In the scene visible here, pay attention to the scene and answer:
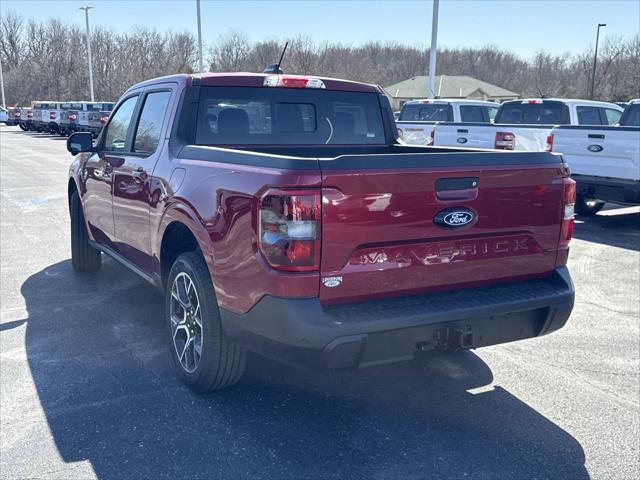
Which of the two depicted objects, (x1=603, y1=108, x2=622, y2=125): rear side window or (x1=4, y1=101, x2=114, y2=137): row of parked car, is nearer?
(x1=603, y1=108, x2=622, y2=125): rear side window

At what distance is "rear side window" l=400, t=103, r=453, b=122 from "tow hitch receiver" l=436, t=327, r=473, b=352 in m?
13.1

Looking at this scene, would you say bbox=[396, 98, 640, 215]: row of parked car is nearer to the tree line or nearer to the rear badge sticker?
the rear badge sticker

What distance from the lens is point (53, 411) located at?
3686 millimetres

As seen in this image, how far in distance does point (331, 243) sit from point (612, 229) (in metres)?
8.41

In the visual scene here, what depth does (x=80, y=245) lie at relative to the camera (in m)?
6.64

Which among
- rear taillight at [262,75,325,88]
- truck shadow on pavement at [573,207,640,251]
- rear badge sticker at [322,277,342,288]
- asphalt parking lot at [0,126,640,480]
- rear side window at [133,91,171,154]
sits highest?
rear taillight at [262,75,325,88]

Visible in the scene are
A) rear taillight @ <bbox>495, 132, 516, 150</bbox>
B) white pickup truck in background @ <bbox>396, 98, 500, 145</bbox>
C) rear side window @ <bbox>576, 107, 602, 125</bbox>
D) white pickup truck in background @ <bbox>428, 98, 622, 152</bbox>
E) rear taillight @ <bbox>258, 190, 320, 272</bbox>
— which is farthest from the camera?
white pickup truck in background @ <bbox>396, 98, 500, 145</bbox>

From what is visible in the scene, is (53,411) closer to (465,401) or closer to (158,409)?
(158,409)

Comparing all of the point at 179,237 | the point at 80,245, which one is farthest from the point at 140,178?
the point at 80,245

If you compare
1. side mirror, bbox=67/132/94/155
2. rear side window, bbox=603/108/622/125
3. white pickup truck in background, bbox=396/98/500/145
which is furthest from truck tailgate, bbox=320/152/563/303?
white pickup truck in background, bbox=396/98/500/145

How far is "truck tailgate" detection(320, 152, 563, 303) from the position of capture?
9.83ft

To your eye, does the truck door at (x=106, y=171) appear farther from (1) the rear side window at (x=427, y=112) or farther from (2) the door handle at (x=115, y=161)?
(1) the rear side window at (x=427, y=112)

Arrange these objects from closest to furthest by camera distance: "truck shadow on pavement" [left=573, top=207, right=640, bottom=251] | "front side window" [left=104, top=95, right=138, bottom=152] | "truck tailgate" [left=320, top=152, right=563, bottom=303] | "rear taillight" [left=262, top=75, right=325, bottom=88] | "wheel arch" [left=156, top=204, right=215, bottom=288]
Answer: "truck tailgate" [left=320, top=152, right=563, bottom=303] < "wheel arch" [left=156, top=204, right=215, bottom=288] < "rear taillight" [left=262, top=75, right=325, bottom=88] < "front side window" [left=104, top=95, right=138, bottom=152] < "truck shadow on pavement" [left=573, top=207, right=640, bottom=251]

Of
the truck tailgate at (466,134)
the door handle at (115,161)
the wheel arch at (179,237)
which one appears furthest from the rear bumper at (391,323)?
the truck tailgate at (466,134)
